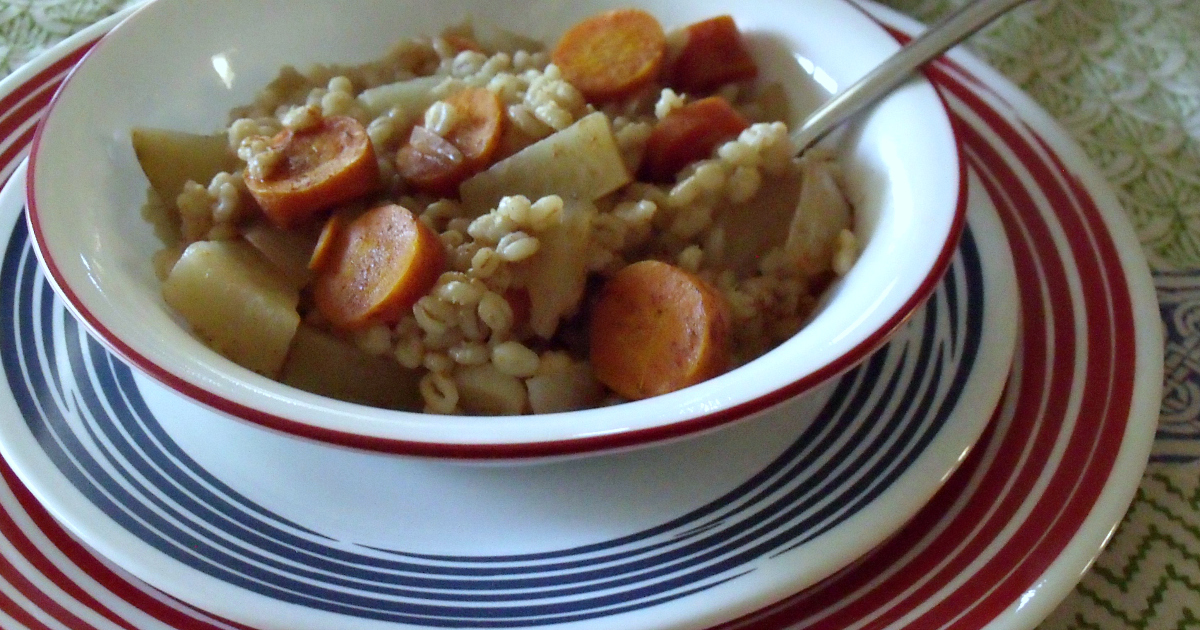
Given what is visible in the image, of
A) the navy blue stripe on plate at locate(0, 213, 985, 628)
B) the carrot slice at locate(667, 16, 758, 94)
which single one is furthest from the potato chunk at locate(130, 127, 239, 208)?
the carrot slice at locate(667, 16, 758, 94)

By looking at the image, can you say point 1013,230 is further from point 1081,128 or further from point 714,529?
point 714,529

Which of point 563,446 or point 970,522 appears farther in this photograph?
point 970,522

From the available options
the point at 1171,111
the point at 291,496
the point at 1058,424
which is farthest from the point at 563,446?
the point at 1171,111

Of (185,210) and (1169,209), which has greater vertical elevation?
(185,210)

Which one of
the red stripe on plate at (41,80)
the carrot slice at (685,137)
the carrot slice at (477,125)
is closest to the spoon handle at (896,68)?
the carrot slice at (685,137)

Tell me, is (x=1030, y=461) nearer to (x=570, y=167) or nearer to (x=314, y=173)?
(x=570, y=167)

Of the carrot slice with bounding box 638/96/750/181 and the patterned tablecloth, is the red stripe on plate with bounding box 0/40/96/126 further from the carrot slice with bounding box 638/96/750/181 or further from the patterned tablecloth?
the carrot slice with bounding box 638/96/750/181

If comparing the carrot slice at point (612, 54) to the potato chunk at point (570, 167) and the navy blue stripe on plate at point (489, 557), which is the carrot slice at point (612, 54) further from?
the navy blue stripe on plate at point (489, 557)

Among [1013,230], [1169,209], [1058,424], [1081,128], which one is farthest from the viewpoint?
[1081,128]
